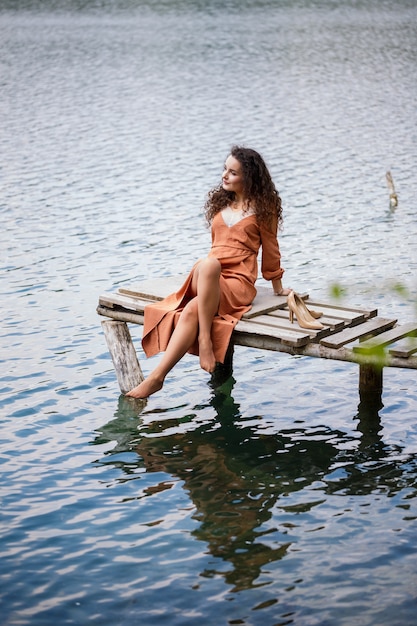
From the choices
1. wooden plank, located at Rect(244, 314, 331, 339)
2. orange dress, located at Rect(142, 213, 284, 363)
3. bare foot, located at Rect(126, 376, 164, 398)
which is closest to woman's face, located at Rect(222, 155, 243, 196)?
orange dress, located at Rect(142, 213, 284, 363)

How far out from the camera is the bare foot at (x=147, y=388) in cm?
821

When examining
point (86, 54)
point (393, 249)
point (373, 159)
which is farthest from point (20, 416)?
point (86, 54)

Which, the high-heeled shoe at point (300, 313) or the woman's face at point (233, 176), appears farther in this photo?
the woman's face at point (233, 176)

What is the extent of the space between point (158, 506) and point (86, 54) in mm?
33284

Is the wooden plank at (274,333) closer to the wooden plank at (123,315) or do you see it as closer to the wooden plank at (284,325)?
the wooden plank at (284,325)

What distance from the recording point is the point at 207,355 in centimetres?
789

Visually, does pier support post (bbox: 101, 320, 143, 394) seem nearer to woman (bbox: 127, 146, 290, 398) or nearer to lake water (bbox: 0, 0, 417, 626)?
lake water (bbox: 0, 0, 417, 626)

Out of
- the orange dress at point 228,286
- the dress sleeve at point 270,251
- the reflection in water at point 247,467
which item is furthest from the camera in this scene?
the dress sleeve at point 270,251

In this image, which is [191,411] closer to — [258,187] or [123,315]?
[123,315]

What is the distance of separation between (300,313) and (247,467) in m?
1.24

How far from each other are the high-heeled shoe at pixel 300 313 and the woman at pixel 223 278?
48 centimetres

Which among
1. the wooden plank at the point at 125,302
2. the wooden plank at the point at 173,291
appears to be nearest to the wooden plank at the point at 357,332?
the wooden plank at the point at 173,291

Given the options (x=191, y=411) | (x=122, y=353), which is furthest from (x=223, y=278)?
(x=191, y=411)

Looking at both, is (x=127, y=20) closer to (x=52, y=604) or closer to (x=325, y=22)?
(x=325, y=22)
